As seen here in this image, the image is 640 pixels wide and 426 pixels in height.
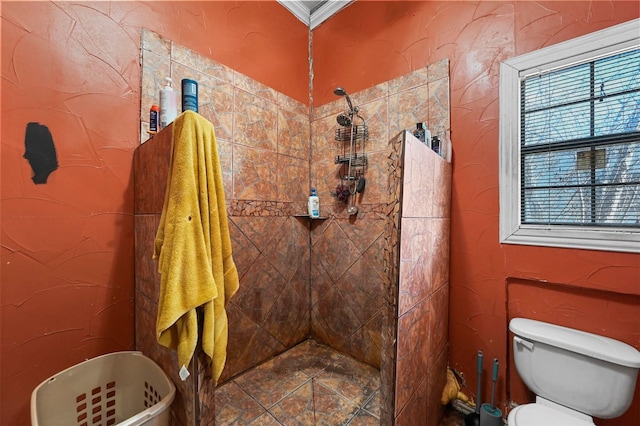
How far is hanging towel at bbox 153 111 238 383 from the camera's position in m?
0.77

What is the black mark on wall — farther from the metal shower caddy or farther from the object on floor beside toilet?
the object on floor beside toilet

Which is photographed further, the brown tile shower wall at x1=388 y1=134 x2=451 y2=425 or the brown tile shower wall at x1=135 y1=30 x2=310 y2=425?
the brown tile shower wall at x1=135 y1=30 x2=310 y2=425

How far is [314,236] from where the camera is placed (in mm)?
2125

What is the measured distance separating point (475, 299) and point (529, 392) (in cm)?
49

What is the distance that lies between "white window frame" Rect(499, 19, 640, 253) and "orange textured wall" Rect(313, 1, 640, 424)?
0.04 metres

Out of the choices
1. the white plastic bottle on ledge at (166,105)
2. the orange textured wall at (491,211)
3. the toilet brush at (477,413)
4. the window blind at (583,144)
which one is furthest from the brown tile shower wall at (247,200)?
the window blind at (583,144)

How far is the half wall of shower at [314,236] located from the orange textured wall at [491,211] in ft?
0.40

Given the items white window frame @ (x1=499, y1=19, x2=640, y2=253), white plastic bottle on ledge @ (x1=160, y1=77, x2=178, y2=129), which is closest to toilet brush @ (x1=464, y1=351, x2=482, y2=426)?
white window frame @ (x1=499, y1=19, x2=640, y2=253)

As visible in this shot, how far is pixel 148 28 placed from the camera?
1.30 m

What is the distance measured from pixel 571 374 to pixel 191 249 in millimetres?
1636

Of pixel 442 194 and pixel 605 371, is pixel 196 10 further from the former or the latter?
pixel 605 371

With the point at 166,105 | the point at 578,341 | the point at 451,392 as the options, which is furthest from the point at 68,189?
the point at 578,341

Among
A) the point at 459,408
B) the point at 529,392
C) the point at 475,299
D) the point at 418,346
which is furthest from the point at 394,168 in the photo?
the point at 459,408

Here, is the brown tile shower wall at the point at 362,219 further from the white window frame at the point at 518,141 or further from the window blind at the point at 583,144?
the window blind at the point at 583,144
